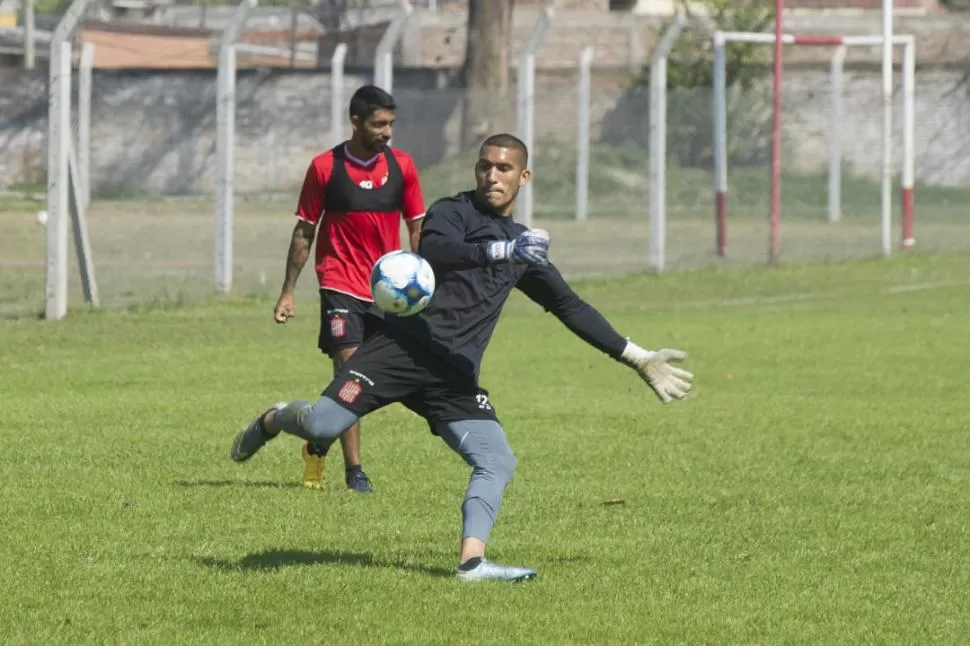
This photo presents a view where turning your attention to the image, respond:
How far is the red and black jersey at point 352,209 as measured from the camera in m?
9.65

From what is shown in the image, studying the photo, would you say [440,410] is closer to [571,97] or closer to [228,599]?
[228,599]

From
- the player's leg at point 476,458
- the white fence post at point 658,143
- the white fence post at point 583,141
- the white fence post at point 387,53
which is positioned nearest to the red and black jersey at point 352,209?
the player's leg at point 476,458

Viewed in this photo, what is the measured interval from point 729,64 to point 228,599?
22128mm

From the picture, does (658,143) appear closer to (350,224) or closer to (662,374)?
(350,224)

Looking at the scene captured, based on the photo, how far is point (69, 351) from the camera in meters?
15.3

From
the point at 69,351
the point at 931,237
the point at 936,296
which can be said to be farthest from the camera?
the point at 931,237

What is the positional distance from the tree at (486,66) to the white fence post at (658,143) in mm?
1828

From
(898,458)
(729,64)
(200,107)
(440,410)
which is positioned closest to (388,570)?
(440,410)

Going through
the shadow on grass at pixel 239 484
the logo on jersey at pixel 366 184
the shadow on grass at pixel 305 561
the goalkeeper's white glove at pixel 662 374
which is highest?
the logo on jersey at pixel 366 184

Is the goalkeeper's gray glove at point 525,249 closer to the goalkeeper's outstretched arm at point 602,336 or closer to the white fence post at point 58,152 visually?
the goalkeeper's outstretched arm at point 602,336

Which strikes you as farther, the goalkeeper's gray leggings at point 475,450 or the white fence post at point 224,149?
the white fence post at point 224,149

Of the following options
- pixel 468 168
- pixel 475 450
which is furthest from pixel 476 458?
pixel 468 168

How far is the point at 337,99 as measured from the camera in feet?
70.8

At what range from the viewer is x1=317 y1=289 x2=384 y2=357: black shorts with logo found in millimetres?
9547
